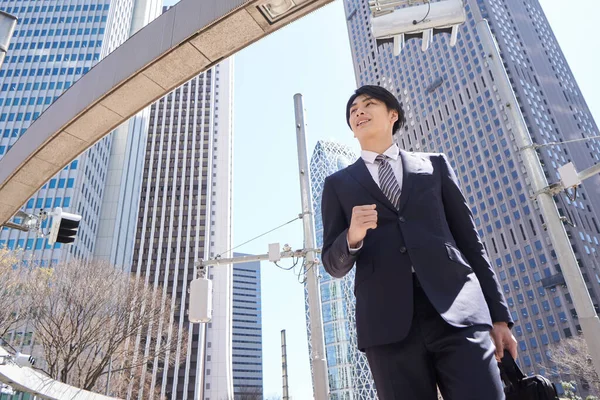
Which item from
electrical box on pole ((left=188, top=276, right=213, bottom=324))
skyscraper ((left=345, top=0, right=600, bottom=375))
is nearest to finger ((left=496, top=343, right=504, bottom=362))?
electrical box on pole ((left=188, top=276, right=213, bottom=324))

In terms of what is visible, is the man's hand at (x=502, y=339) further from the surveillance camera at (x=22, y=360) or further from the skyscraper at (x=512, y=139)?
the skyscraper at (x=512, y=139)

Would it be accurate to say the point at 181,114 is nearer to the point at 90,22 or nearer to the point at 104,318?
the point at 90,22

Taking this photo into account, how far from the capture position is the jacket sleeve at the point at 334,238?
1.66 metres

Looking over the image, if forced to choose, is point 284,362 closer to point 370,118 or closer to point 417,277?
point 370,118

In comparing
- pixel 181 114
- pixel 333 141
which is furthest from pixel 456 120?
pixel 181 114

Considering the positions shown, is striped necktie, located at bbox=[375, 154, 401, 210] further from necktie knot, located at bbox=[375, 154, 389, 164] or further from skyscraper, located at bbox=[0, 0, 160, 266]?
skyscraper, located at bbox=[0, 0, 160, 266]

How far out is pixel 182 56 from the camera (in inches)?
201

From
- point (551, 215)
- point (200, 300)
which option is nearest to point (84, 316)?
point (200, 300)

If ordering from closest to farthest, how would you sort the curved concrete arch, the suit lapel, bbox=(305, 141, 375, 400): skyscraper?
the suit lapel, the curved concrete arch, bbox=(305, 141, 375, 400): skyscraper

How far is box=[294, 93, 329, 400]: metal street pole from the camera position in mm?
7879

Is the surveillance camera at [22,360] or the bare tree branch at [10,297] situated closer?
the surveillance camera at [22,360]

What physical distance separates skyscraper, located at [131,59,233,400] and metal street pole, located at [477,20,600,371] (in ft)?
194

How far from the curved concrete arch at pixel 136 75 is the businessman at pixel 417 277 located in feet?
10.6

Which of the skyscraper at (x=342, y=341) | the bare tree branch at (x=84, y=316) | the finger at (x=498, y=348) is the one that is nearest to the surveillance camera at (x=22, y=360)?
the bare tree branch at (x=84, y=316)
